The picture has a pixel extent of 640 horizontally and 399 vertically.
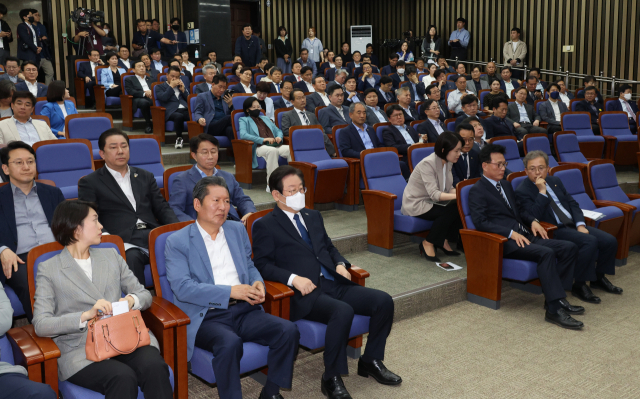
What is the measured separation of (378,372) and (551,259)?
140cm

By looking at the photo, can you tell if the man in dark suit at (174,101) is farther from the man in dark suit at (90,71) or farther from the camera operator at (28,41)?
the camera operator at (28,41)

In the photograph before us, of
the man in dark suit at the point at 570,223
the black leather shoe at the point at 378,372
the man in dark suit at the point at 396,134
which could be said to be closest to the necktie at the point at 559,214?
the man in dark suit at the point at 570,223

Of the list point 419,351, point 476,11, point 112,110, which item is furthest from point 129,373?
point 476,11

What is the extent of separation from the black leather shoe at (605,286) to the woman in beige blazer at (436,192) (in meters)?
1.01

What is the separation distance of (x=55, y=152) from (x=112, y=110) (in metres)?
4.02

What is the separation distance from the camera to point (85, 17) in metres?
7.93

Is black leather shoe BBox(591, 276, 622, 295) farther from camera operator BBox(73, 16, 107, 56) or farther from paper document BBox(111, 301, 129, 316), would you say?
camera operator BBox(73, 16, 107, 56)

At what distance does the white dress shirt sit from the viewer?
7.71 feet

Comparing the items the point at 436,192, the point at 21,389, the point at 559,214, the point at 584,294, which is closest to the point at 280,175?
the point at 21,389

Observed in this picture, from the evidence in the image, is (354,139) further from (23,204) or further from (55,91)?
(23,204)

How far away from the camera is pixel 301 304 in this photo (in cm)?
245

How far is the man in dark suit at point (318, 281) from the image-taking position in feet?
7.82

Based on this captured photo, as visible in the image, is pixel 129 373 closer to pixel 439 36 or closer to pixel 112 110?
pixel 112 110

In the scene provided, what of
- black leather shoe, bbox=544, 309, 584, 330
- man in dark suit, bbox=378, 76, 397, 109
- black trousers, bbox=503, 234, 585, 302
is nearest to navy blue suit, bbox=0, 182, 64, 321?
black trousers, bbox=503, 234, 585, 302
